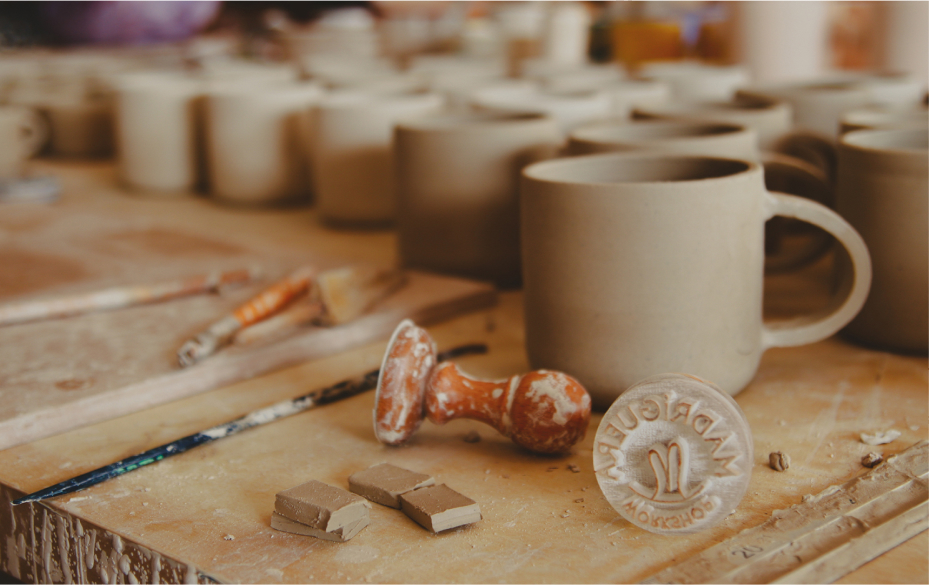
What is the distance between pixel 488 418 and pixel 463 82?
1107mm

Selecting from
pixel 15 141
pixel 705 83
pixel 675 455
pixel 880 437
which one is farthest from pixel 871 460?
pixel 15 141

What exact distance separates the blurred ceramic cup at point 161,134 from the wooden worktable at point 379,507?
3.16 ft

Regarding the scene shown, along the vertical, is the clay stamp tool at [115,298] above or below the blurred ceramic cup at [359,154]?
below

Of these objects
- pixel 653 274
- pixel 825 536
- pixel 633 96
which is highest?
pixel 633 96

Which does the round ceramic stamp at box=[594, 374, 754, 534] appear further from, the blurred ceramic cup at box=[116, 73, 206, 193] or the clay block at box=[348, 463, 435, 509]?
the blurred ceramic cup at box=[116, 73, 206, 193]

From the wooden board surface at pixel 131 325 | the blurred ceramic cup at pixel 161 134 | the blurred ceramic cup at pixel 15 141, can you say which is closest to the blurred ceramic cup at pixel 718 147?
the wooden board surface at pixel 131 325

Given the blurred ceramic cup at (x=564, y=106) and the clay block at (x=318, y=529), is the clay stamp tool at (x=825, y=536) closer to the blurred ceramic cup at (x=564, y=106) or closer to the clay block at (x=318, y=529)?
the clay block at (x=318, y=529)

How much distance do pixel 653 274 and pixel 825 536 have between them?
9.2 inches

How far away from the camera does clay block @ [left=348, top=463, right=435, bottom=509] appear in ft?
1.96

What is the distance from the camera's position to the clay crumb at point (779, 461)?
63 centimetres

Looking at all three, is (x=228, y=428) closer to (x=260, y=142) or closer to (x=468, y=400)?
(x=468, y=400)

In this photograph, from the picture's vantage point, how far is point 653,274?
69cm

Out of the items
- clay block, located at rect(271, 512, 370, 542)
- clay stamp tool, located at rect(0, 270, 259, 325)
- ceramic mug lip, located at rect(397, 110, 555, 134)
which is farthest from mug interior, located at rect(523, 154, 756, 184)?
clay stamp tool, located at rect(0, 270, 259, 325)

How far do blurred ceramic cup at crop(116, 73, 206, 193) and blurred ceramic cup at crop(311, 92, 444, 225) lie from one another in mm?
423
